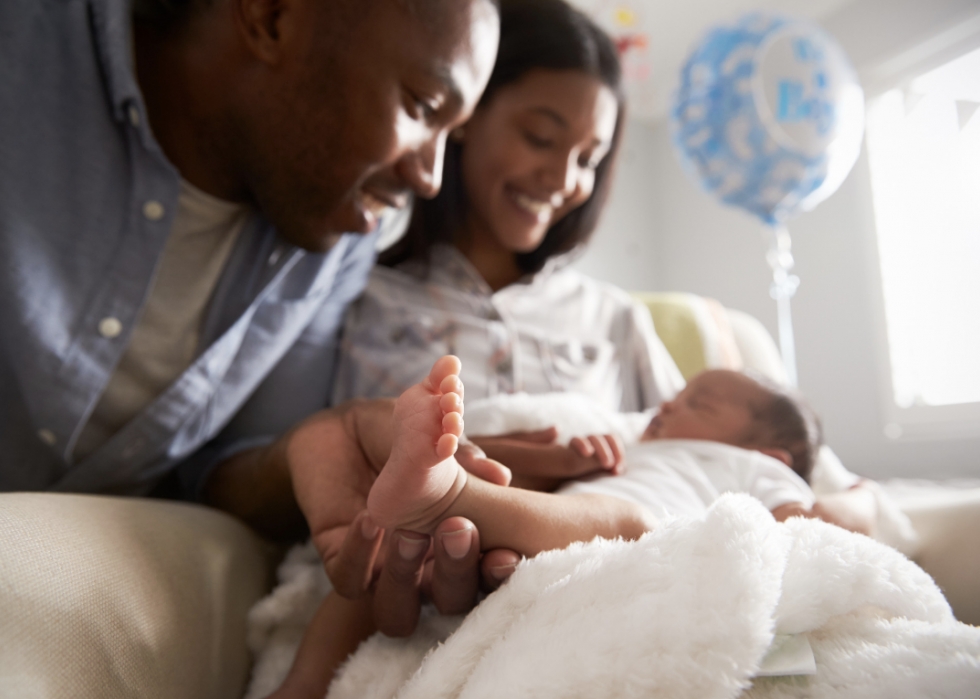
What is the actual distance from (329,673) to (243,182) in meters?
0.75

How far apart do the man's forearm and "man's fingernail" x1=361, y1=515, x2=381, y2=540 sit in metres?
0.29

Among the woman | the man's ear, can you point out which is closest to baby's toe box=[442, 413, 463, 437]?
the woman

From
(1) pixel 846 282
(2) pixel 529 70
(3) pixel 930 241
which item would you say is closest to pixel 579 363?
(2) pixel 529 70

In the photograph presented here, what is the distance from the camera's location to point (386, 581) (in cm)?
53

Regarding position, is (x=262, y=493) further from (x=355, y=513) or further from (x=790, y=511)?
(x=790, y=511)

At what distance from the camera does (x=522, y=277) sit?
53.2 inches

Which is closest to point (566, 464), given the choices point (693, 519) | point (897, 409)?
point (693, 519)

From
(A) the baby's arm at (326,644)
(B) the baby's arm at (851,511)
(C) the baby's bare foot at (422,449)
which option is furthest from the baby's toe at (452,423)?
(B) the baby's arm at (851,511)

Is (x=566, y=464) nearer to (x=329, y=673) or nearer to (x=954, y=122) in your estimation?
(x=329, y=673)

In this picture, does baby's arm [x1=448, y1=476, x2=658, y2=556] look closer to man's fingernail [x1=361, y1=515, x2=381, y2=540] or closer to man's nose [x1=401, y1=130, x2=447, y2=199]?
man's fingernail [x1=361, y1=515, x2=381, y2=540]

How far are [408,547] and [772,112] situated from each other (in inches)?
74.1

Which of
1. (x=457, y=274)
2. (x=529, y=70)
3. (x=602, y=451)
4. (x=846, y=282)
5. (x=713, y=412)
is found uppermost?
(x=529, y=70)

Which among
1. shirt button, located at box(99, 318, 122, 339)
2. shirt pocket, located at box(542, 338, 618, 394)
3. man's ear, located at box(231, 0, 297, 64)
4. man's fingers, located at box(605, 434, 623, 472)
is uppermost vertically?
man's ear, located at box(231, 0, 297, 64)

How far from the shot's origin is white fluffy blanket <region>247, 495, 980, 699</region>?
0.40 meters
